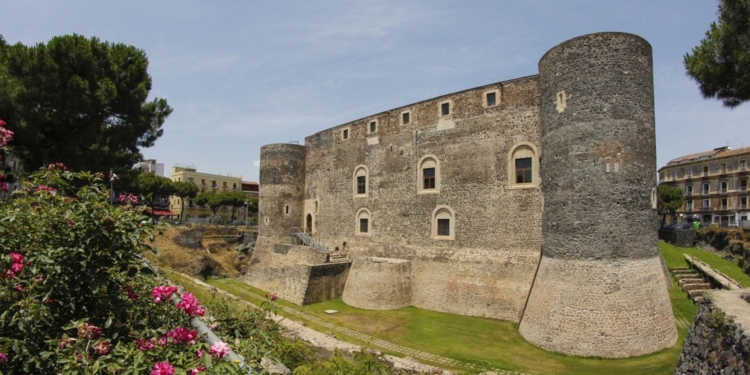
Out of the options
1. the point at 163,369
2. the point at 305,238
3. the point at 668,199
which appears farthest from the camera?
the point at 668,199

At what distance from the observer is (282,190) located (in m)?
29.7

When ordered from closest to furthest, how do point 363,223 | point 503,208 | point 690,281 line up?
point 503,208
point 690,281
point 363,223

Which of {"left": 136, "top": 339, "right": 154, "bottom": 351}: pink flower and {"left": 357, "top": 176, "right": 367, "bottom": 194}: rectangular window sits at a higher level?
{"left": 357, "top": 176, "right": 367, "bottom": 194}: rectangular window

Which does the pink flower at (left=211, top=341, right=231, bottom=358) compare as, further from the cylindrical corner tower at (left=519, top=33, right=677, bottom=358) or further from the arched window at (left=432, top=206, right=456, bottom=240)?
the arched window at (left=432, top=206, right=456, bottom=240)

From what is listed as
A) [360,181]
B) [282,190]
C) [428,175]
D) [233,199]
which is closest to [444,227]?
[428,175]

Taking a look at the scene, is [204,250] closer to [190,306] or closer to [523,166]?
[523,166]

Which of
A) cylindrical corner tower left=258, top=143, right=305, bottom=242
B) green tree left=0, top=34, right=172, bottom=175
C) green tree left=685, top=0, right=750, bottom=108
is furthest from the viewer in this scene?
cylindrical corner tower left=258, top=143, right=305, bottom=242

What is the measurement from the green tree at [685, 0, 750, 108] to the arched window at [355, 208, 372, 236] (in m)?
16.1

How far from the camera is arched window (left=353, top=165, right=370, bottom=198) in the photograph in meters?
24.6

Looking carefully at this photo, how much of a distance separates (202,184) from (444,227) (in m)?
56.2

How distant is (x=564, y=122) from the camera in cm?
1463

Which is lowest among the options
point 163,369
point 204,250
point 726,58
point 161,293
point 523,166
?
point 204,250

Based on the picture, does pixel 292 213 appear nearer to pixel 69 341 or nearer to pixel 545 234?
pixel 545 234

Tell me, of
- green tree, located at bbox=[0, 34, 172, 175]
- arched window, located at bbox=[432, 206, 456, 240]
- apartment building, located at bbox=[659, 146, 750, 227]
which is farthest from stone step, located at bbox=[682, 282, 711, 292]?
apartment building, located at bbox=[659, 146, 750, 227]
